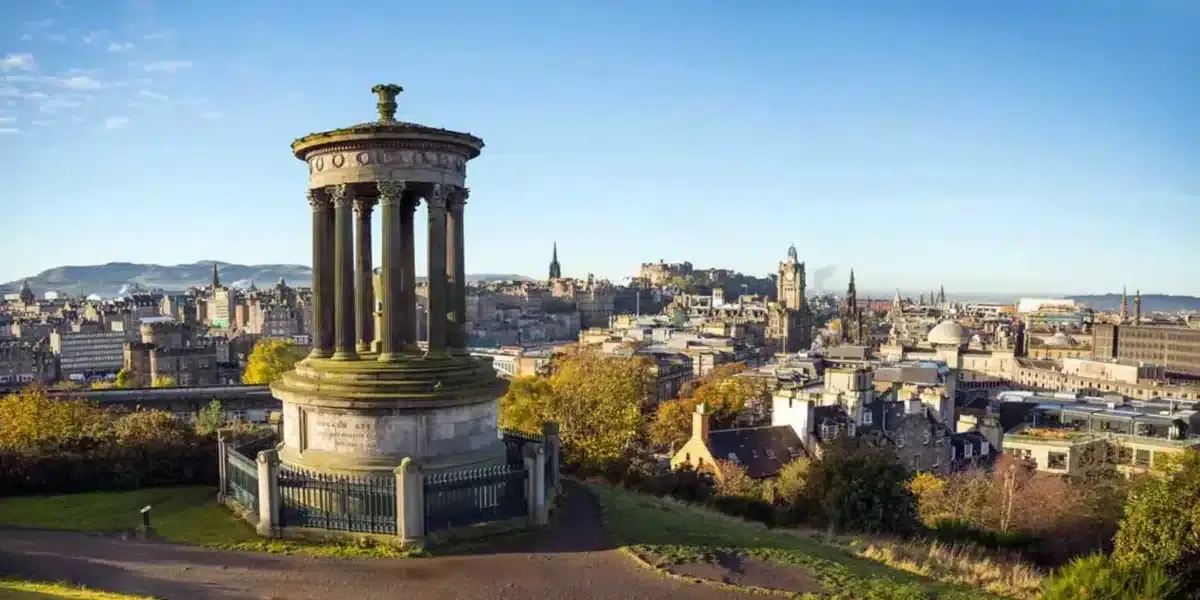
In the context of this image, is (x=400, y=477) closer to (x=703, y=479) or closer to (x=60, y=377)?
(x=703, y=479)

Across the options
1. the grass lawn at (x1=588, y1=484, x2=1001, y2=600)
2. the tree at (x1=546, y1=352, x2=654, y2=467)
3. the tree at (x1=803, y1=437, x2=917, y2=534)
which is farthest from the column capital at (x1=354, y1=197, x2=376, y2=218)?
the tree at (x1=546, y1=352, x2=654, y2=467)

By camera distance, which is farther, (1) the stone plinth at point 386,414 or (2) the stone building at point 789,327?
(2) the stone building at point 789,327

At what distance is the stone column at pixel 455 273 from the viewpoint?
1958cm

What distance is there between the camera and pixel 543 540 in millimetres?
16812

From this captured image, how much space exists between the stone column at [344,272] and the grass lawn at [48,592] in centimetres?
659

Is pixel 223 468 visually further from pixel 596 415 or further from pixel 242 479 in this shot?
pixel 596 415

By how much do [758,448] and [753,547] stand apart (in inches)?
1270

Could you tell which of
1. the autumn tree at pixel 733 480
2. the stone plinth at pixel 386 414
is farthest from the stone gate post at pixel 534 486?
the autumn tree at pixel 733 480

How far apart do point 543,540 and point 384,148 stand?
8.32 metres

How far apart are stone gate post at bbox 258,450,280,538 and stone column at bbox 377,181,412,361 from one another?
3.01 metres

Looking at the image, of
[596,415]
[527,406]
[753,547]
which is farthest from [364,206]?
[527,406]

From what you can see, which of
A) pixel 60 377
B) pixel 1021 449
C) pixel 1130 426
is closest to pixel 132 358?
pixel 60 377

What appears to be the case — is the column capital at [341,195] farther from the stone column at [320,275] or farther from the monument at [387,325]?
the stone column at [320,275]

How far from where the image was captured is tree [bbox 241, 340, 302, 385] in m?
66.9
